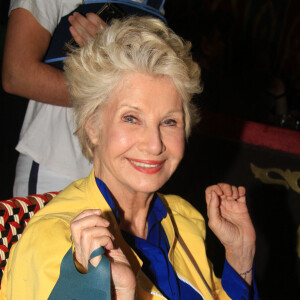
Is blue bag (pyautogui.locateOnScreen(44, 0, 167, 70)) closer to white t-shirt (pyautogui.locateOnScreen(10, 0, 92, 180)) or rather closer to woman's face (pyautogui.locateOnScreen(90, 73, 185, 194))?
white t-shirt (pyautogui.locateOnScreen(10, 0, 92, 180))

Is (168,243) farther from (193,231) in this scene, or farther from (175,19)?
(175,19)

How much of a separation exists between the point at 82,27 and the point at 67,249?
0.73 meters

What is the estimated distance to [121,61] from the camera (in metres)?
1.14

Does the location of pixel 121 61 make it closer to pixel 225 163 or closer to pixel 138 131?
pixel 138 131

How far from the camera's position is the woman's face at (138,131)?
3.71 feet

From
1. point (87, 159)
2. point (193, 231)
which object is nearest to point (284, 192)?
point (193, 231)

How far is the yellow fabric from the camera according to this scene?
910mm

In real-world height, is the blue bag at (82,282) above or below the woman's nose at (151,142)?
below

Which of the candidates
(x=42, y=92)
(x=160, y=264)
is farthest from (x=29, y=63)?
(x=160, y=264)

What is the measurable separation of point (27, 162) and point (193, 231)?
67cm

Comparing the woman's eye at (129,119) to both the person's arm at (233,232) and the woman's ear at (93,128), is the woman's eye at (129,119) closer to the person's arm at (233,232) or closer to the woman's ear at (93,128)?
the woman's ear at (93,128)

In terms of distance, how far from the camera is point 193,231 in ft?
4.64

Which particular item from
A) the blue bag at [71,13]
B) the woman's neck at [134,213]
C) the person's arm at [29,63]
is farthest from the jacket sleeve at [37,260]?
the blue bag at [71,13]

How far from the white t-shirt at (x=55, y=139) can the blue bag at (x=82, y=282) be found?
0.62 m
